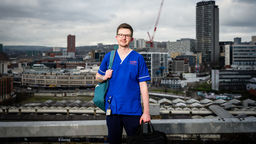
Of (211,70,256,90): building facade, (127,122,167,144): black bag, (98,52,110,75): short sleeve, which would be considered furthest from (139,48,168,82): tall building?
(127,122,167,144): black bag

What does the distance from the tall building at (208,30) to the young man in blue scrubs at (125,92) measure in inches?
3856

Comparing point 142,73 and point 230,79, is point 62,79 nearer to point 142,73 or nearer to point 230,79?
point 230,79

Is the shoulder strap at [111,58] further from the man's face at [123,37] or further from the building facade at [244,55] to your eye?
the building facade at [244,55]

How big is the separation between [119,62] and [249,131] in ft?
5.25

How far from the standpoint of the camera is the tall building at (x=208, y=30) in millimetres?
94875

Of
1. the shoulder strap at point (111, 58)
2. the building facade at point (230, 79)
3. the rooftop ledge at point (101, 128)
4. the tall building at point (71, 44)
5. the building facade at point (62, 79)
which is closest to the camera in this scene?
Result: the shoulder strap at point (111, 58)

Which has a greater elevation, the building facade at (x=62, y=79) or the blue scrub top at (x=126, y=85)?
the blue scrub top at (x=126, y=85)

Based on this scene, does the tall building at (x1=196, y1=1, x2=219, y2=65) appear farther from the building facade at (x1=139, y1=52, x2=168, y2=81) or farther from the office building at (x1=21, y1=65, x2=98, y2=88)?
the office building at (x1=21, y1=65, x2=98, y2=88)

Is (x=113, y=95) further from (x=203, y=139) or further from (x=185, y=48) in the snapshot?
(x=185, y=48)

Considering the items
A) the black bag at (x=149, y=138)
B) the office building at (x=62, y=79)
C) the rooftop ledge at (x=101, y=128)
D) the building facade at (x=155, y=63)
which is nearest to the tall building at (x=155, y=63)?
the building facade at (x=155, y=63)

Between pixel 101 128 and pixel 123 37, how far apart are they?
3.29 ft

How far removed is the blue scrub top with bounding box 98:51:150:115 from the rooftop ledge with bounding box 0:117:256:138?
544 millimetres

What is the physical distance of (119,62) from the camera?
72.1 inches

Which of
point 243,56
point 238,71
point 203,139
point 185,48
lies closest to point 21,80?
point 238,71
